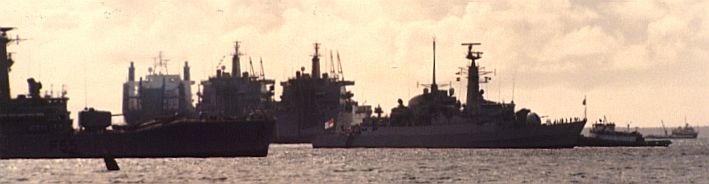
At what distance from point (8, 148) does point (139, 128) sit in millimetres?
12924

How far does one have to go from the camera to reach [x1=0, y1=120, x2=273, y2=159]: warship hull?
514 ft

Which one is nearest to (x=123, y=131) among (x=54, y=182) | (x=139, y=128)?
(x=139, y=128)

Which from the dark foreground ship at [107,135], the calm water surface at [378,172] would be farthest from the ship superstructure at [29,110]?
the calm water surface at [378,172]

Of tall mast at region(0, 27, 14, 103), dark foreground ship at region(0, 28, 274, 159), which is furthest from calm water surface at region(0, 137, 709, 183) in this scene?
tall mast at region(0, 27, 14, 103)

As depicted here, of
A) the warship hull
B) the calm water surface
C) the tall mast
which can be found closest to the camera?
the calm water surface

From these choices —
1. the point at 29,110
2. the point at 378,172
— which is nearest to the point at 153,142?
the point at 29,110

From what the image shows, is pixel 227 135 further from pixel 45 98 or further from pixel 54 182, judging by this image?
pixel 54 182

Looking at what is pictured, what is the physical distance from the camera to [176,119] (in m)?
162

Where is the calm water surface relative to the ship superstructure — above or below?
below

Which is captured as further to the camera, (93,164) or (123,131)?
(123,131)

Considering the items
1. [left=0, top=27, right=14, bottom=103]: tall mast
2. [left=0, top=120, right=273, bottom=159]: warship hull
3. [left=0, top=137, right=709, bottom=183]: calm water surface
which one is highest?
[left=0, top=27, right=14, bottom=103]: tall mast

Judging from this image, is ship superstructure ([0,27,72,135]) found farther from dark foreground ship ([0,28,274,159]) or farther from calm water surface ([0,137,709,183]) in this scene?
calm water surface ([0,137,709,183])

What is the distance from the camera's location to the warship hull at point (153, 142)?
514 ft

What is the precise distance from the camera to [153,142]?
514 ft
